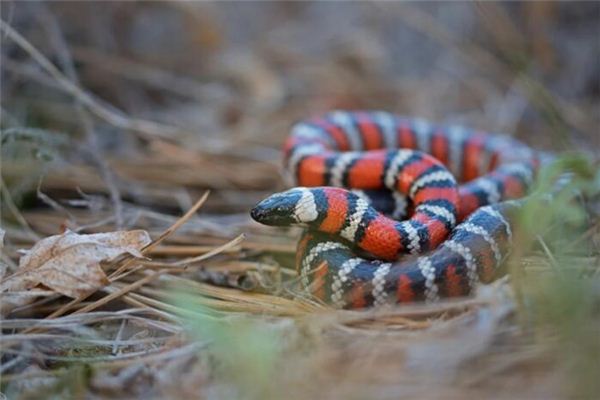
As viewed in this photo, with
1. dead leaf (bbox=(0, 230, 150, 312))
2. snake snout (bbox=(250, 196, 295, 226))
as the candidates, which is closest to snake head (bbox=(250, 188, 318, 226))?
snake snout (bbox=(250, 196, 295, 226))

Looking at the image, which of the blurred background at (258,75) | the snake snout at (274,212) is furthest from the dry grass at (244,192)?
the snake snout at (274,212)

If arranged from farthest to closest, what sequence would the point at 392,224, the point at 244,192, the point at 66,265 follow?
the point at 244,192, the point at 392,224, the point at 66,265

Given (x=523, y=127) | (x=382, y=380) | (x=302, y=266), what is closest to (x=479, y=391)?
(x=382, y=380)

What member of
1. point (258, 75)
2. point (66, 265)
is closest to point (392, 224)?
point (66, 265)

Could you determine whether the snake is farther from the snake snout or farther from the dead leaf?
the dead leaf

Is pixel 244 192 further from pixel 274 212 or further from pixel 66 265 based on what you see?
pixel 66 265

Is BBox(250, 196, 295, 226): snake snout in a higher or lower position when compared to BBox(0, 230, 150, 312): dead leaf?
higher
